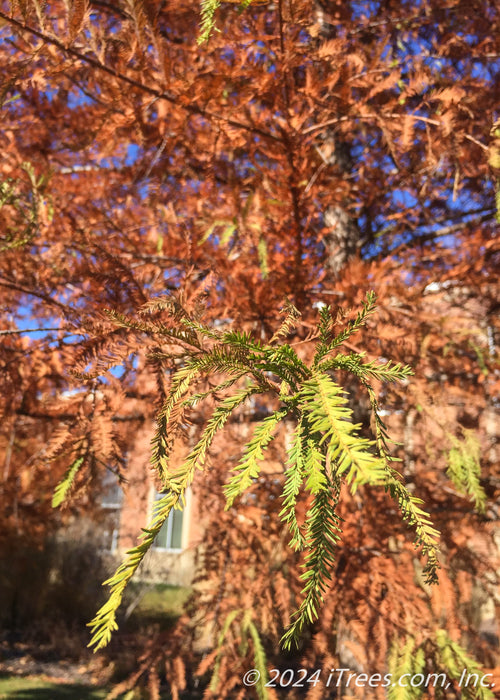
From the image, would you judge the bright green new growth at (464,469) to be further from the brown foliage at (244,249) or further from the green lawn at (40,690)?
the green lawn at (40,690)

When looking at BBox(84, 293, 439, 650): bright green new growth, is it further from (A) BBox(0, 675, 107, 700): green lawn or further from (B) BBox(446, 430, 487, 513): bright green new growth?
(A) BBox(0, 675, 107, 700): green lawn

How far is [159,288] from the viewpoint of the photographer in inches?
80.9

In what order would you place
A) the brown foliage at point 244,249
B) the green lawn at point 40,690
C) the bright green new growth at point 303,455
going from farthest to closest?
the green lawn at point 40,690 → the brown foliage at point 244,249 → the bright green new growth at point 303,455

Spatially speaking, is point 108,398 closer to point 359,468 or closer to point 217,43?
point 359,468

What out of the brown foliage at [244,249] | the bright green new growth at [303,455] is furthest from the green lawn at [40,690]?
the bright green new growth at [303,455]

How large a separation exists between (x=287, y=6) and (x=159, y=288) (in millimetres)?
1119

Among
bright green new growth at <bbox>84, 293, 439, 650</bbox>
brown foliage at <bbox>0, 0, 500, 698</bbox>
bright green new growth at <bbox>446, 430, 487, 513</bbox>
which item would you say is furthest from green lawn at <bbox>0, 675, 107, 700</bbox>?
bright green new growth at <bbox>84, 293, 439, 650</bbox>

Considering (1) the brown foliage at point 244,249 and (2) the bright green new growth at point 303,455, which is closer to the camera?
(2) the bright green new growth at point 303,455

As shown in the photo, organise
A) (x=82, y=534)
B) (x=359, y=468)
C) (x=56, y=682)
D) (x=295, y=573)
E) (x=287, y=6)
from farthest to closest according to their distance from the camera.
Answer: (x=82, y=534) < (x=56, y=682) < (x=295, y=573) < (x=287, y=6) < (x=359, y=468)

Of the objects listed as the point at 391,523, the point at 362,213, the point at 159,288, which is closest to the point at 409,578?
the point at 391,523

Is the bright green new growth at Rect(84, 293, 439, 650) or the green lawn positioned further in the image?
the green lawn

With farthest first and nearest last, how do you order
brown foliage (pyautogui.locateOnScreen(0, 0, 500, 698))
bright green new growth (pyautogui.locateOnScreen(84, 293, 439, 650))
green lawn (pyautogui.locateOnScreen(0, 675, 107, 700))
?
green lawn (pyautogui.locateOnScreen(0, 675, 107, 700)) < brown foliage (pyautogui.locateOnScreen(0, 0, 500, 698)) < bright green new growth (pyautogui.locateOnScreen(84, 293, 439, 650))

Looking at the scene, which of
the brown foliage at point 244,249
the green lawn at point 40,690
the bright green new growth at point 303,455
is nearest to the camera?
the bright green new growth at point 303,455

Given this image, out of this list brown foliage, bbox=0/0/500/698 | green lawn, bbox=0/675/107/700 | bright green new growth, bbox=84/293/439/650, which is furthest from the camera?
green lawn, bbox=0/675/107/700
